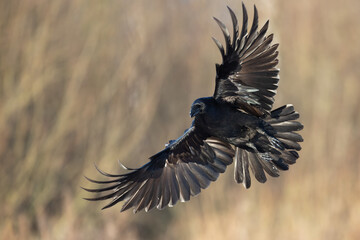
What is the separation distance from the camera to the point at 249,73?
4430 mm

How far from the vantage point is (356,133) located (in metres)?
10.3

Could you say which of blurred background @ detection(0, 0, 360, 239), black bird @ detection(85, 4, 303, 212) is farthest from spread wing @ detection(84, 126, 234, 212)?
blurred background @ detection(0, 0, 360, 239)

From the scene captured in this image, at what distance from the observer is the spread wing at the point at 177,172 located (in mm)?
5079

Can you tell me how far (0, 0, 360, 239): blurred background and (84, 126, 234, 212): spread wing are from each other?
268 centimetres

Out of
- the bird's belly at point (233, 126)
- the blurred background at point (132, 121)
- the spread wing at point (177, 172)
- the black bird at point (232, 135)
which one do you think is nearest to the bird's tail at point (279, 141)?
the black bird at point (232, 135)

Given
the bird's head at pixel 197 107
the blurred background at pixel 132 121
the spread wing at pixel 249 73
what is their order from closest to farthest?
the spread wing at pixel 249 73, the bird's head at pixel 197 107, the blurred background at pixel 132 121

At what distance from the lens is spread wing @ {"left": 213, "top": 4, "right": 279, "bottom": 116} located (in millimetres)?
4316

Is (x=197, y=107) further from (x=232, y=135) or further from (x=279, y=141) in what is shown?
(x=279, y=141)

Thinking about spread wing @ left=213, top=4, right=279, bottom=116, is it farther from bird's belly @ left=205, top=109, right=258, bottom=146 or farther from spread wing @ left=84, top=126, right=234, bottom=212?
spread wing @ left=84, top=126, right=234, bottom=212

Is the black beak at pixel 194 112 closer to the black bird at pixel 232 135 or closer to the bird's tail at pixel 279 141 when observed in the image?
the black bird at pixel 232 135

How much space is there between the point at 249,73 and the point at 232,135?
1.60 ft

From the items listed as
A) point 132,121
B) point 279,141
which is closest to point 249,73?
point 279,141

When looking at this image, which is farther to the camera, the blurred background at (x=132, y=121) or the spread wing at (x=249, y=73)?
the blurred background at (x=132, y=121)

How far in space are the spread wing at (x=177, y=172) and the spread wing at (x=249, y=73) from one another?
0.65m
